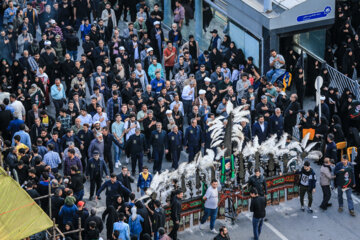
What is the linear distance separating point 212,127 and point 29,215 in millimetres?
7229

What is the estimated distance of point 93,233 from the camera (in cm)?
1847

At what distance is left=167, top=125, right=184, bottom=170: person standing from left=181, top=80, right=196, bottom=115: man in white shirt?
6.47 ft

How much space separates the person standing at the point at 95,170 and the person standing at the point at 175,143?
2.18 metres

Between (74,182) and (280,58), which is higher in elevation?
(280,58)

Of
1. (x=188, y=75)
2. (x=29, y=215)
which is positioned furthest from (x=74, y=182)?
(x=188, y=75)

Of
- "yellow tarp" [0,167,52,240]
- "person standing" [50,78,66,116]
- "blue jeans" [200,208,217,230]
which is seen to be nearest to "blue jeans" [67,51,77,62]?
"person standing" [50,78,66,116]

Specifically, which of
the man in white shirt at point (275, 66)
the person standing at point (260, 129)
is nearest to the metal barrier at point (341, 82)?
the man in white shirt at point (275, 66)

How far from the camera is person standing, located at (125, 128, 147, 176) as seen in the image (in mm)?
23172

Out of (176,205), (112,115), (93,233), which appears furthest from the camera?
(112,115)

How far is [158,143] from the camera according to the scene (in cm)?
2347

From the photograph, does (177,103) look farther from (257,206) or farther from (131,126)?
(257,206)

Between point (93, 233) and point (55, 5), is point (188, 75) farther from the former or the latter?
point (93, 233)

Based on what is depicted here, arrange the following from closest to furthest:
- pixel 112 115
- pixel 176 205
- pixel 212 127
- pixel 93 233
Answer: pixel 93 233 < pixel 176 205 < pixel 212 127 < pixel 112 115

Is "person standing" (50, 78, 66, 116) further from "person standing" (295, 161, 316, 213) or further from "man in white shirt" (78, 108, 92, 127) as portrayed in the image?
"person standing" (295, 161, 316, 213)
